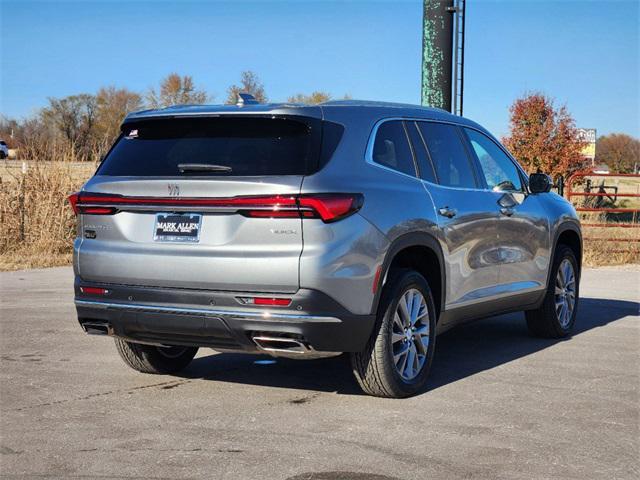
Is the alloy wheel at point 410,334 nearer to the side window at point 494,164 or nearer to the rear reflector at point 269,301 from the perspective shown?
the rear reflector at point 269,301

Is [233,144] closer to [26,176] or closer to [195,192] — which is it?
[195,192]

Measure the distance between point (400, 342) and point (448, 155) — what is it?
1633 millimetres

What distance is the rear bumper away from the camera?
572 centimetres

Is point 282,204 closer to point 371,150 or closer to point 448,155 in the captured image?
point 371,150

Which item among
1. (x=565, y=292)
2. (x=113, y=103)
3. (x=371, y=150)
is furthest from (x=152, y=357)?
(x=113, y=103)

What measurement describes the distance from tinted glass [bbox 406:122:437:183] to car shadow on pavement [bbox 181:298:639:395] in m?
1.46

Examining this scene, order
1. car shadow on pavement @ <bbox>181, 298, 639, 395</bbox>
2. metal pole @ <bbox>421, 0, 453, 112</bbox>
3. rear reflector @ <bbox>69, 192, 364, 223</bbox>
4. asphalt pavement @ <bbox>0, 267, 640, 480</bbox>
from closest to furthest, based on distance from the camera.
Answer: asphalt pavement @ <bbox>0, 267, 640, 480</bbox>
rear reflector @ <bbox>69, 192, 364, 223</bbox>
car shadow on pavement @ <bbox>181, 298, 639, 395</bbox>
metal pole @ <bbox>421, 0, 453, 112</bbox>

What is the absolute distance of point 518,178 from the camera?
337 inches

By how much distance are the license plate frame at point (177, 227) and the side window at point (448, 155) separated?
1.99 metres

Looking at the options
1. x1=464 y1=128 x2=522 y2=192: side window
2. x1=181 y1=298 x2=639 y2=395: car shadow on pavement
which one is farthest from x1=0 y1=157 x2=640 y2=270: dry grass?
x1=464 y1=128 x2=522 y2=192: side window

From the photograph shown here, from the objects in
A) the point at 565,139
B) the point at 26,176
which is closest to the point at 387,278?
the point at 26,176

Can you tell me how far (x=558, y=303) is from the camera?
9102 millimetres

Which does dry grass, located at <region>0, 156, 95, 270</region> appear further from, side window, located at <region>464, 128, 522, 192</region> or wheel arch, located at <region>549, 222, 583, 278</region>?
side window, located at <region>464, 128, 522, 192</region>

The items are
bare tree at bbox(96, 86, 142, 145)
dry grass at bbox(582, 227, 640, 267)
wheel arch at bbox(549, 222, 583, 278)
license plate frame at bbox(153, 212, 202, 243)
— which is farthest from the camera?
bare tree at bbox(96, 86, 142, 145)
